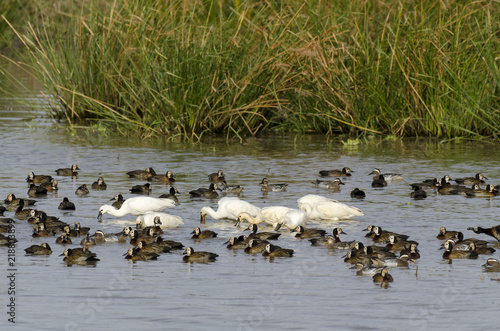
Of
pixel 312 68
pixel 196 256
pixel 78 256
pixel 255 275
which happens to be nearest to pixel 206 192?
pixel 196 256

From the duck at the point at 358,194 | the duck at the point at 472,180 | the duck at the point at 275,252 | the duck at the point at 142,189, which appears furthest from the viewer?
the duck at the point at 472,180

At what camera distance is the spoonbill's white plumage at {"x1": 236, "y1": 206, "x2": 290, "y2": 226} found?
1461 centimetres

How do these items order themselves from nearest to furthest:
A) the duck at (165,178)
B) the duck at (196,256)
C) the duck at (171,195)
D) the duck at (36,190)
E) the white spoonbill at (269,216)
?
the duck at (196,256) < the white spoonbill at (269,216) < the duck at (171,195) < the duck at (36,190) < the duck at (165,178)

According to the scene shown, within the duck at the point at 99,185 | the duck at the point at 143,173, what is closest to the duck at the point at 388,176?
the duck at the point at 143,173

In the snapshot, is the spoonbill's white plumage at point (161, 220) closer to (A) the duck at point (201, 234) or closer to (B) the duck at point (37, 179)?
(A) the duck at point (201, 234)

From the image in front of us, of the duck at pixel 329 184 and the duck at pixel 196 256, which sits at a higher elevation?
the duck at pixel 329 184

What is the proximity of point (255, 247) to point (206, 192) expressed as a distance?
4.57m

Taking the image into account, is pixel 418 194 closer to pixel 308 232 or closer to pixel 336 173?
pixel 336 173

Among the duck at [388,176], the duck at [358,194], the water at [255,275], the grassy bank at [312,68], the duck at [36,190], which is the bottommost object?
the water at [255,275]

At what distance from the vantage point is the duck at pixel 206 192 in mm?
17219

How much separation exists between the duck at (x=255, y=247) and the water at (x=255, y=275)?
139 millimetres

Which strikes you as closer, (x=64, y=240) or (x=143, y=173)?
(x=64, y=240)

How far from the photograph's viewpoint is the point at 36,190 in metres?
17.3

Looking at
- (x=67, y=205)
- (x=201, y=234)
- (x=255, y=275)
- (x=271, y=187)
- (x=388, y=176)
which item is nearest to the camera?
(x=255, y=275)
